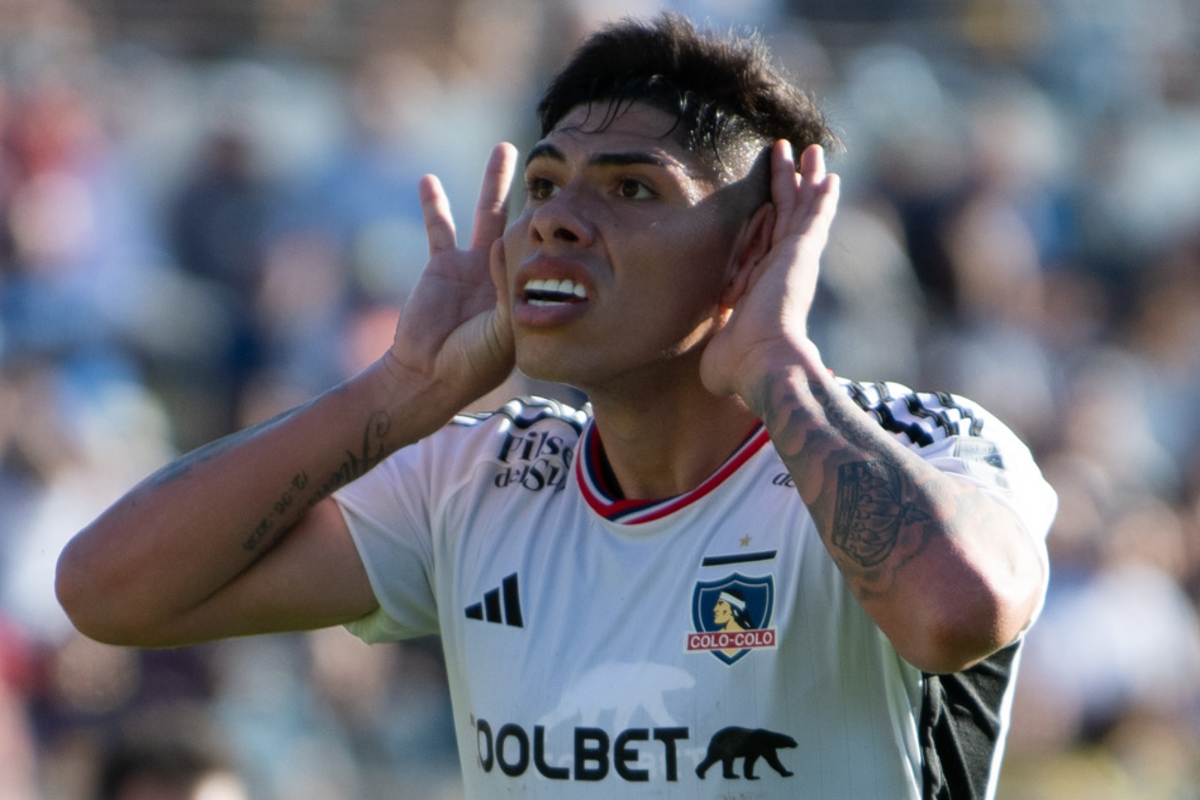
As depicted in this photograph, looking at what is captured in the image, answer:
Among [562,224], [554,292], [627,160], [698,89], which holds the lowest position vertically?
[554,292]

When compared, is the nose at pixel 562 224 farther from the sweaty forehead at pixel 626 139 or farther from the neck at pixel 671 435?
the neck at pixel 671 435

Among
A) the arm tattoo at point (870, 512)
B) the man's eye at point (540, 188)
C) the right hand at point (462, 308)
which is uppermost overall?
the man's eye at point (540, 188)

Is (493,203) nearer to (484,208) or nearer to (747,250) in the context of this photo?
(484,208)

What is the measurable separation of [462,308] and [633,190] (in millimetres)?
570

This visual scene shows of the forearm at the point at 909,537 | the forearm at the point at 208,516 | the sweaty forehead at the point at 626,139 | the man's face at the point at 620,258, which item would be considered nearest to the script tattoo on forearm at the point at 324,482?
the forearm at the point at 208,516

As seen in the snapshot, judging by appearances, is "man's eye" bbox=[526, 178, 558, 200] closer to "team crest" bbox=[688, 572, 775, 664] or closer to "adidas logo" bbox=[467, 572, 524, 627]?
"adidas logo" bbox=[467, 572, 524, 627]

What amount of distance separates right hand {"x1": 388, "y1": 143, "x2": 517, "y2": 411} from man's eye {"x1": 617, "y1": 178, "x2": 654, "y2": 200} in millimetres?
362

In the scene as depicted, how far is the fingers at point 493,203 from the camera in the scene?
3740 millimetres

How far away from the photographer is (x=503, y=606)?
3271mm

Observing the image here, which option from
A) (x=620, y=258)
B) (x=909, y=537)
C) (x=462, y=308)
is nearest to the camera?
(x=909, y=537)

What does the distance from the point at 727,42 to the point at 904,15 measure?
7780 mm

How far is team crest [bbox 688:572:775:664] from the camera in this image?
296 cm

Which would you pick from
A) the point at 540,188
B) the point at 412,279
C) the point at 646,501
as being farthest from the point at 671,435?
the point at 412,279

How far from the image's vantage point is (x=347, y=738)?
6781 mm
